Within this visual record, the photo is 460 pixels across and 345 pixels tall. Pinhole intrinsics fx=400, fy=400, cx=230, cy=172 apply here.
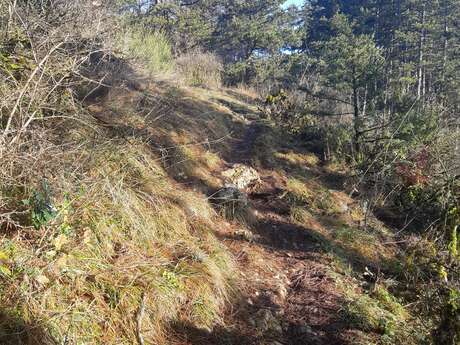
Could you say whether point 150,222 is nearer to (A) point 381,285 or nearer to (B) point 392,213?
(A) point 381,285

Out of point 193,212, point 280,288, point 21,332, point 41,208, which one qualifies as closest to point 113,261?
point 41,208

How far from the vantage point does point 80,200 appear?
9.37 feet

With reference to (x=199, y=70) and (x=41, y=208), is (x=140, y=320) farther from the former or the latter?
(x=199, y=70)

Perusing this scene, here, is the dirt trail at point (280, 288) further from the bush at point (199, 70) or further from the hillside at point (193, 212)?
the bush at point (199, 70)

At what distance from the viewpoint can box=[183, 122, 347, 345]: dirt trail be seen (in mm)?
2916

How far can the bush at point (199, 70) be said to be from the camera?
11352 mm

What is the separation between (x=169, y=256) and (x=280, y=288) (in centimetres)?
105

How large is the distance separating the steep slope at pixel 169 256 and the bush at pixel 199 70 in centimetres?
592

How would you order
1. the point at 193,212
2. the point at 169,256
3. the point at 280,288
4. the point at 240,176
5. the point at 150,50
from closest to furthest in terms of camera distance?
the point at 169,256 → the point at 280,288 → the point at 193,212 → the point at 240,176 → the point at 150,50

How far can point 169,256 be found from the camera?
3193 mm

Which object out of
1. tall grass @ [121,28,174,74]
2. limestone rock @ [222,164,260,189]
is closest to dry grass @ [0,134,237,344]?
limestone rock @ [222,164,260,189]

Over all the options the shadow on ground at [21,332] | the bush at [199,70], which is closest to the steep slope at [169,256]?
the shadow on ground at [21,332]

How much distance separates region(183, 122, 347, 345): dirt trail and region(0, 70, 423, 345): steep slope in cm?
1

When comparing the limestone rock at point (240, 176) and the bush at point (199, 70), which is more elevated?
the bush at point (199, 70)
